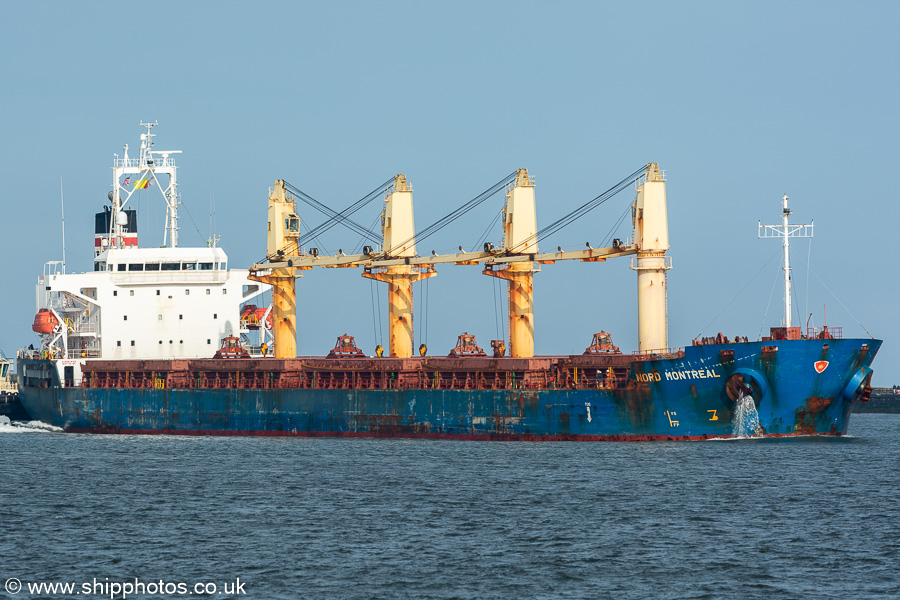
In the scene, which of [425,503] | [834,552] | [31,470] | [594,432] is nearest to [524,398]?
[594,432]

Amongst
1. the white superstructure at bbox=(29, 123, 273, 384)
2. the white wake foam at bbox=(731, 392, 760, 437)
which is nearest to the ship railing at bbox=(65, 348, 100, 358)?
the white superstructure at bbox=(29, 123, 273, 384)

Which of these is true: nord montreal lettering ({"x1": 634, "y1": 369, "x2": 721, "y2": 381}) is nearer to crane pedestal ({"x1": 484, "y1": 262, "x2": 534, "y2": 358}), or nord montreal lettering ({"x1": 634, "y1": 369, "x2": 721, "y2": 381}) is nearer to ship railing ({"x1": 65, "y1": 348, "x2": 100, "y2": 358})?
crane pedestal ({"x1": 484, "y1": 262, "x2": 534, "y2": 358})

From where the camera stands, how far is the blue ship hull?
3625 cm

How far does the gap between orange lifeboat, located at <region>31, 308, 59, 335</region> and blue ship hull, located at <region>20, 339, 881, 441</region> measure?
465 cm

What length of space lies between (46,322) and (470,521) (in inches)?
1224

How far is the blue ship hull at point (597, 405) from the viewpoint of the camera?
36250 millimetres

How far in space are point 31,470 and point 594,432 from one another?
1755cm

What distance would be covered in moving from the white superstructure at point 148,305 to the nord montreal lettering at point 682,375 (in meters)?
20.9

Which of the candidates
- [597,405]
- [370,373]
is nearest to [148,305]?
[370,373]

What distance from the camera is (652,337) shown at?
41656 mm

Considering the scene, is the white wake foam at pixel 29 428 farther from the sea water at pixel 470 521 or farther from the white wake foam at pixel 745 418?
the white wake foam at pixel 745 418

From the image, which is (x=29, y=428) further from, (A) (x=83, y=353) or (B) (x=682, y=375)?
(B) (x=682, y=375)

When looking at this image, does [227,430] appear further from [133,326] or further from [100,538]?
[100,538]

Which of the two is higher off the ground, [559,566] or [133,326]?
[133,326]
